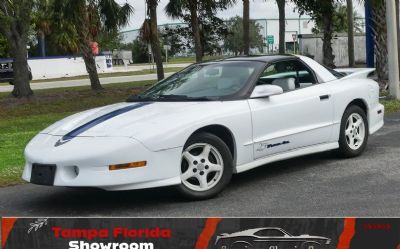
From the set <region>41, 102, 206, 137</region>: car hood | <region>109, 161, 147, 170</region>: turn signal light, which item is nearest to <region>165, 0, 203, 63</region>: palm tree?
<region>41, 102, 206, 137</region>: car hood

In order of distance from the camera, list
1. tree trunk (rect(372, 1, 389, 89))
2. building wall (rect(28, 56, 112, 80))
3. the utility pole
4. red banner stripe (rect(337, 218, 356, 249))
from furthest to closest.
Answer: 1. building wall (rect(28, 56, 112, 80))
2. tree trunk (rect(372, 1, 389, 89))
3. the utility pole
4. red banner stripe (rect(337, 218, 356, 249))

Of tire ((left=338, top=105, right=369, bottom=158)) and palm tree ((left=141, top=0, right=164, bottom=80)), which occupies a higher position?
palm tree ((left=141, top=0, right=164, bottom=80))

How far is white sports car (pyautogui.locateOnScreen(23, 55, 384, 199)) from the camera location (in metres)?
5.00

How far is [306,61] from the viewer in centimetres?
698

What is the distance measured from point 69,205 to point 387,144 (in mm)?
4636

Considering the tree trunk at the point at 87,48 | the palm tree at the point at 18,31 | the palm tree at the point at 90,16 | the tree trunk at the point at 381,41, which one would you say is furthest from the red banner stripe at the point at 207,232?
the tree trunk at the point at 87,48

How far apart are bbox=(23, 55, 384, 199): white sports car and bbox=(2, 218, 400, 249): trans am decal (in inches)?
101

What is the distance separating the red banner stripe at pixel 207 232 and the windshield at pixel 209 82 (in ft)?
11.8

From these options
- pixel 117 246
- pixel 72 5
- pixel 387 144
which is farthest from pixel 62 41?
pixel 117 246

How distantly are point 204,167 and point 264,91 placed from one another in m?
1.08

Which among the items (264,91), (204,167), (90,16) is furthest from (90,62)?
(204,167)

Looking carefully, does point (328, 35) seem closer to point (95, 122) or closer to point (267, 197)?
point (267, 197)

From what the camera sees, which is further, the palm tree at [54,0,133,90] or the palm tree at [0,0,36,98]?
the palm tree at [54,0,133,90]

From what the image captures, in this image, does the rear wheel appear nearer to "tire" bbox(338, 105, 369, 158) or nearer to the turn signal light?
the turn signal light
